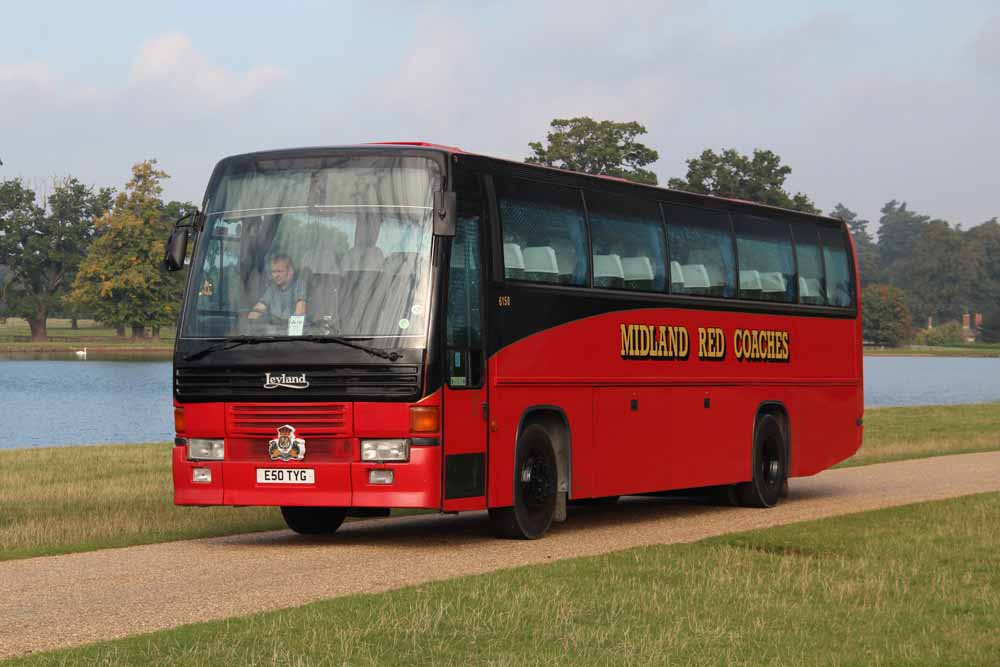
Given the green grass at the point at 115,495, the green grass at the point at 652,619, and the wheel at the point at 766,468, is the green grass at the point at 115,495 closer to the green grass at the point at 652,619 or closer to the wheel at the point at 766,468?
the green grass at the point at 652,619

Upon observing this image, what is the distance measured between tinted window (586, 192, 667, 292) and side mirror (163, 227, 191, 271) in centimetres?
406

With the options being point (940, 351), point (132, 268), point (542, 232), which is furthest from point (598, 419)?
point (940, 351)

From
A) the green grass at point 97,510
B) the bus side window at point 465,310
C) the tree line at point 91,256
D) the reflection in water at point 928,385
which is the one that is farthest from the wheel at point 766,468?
the tree line at point 91,256

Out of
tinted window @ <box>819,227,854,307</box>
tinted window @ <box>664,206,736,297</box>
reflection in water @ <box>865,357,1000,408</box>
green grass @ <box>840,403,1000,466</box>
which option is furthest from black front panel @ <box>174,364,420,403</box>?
reflection in water @ <box>865,357,1000,408</box>

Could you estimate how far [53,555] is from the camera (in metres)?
14.6

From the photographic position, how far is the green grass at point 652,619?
9.14 m

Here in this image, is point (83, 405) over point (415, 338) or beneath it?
beneath

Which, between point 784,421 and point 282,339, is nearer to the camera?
point 282,339

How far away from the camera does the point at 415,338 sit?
14.2 meters

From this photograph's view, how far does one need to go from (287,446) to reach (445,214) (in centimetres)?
230

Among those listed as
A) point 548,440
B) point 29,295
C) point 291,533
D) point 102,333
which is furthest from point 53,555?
point 102,333

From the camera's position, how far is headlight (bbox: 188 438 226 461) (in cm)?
1468

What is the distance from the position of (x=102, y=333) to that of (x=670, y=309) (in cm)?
12789

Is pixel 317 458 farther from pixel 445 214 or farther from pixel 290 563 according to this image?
pixel 445 214
